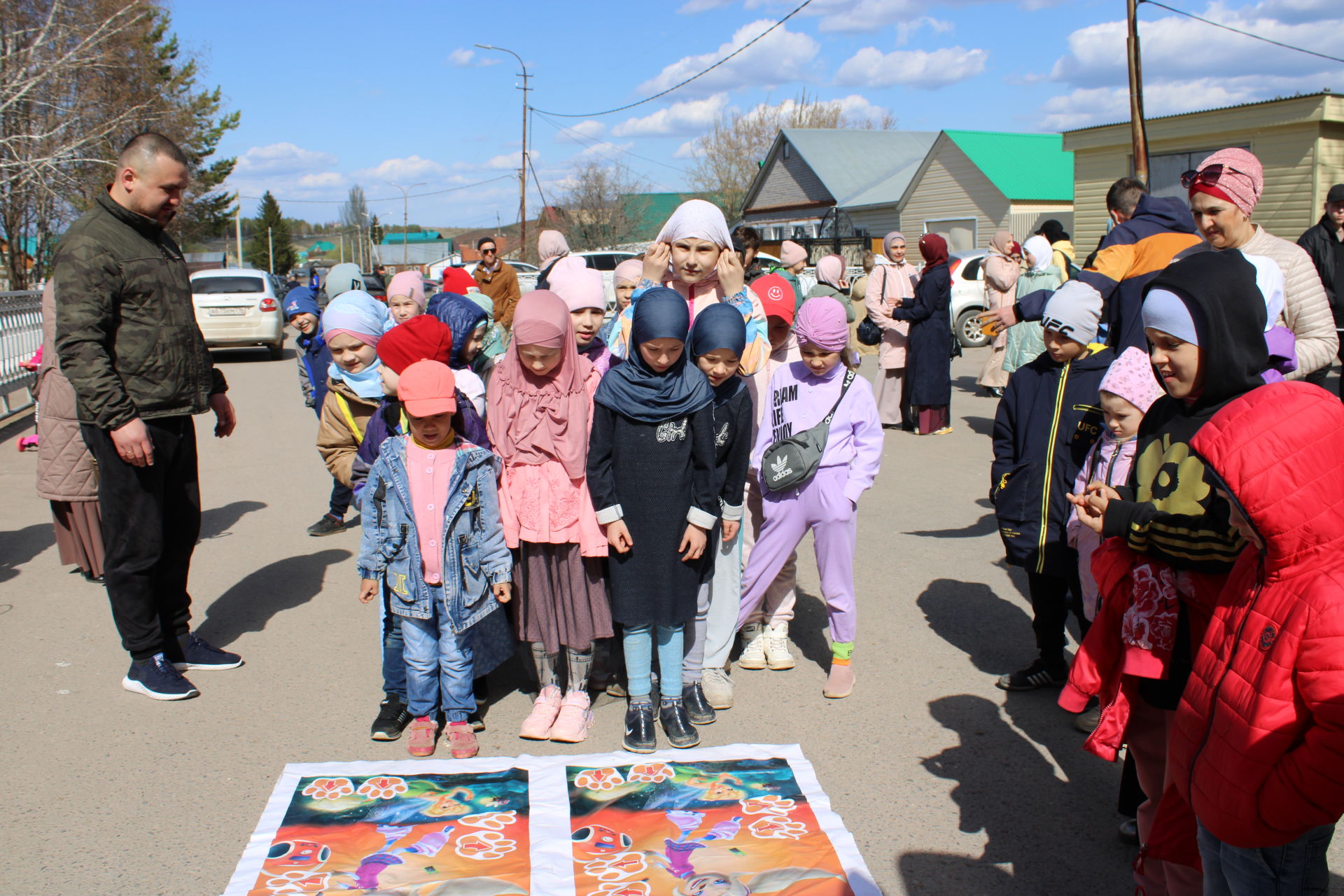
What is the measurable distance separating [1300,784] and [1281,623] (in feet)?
0.97

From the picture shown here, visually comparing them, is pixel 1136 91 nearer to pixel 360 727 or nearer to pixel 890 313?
pixel 890 313

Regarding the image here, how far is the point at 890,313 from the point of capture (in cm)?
1020

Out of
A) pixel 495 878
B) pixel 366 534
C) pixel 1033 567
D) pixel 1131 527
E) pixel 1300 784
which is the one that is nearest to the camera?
pixel 1300 784

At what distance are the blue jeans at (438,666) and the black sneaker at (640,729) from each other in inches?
24.1

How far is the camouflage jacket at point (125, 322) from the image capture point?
3795mm

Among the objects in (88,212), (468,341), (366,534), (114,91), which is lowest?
(366,534)

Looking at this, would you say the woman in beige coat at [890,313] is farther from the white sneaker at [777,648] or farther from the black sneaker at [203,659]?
the black sneaker at [203,659]

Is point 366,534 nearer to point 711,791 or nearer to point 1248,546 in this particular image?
point 711,791

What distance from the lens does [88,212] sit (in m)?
4.05

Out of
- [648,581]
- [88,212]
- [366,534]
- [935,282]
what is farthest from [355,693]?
[935,282]

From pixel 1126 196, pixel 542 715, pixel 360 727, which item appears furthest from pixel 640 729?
pixel 1126 196

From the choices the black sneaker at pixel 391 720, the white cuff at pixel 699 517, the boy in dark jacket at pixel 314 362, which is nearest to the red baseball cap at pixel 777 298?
the white cuff at pixel 699 517

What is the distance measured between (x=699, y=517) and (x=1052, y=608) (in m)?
1.62

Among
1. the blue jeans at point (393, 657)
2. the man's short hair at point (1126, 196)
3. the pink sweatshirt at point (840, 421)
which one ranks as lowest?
the blue jeans at point (393, 657)
